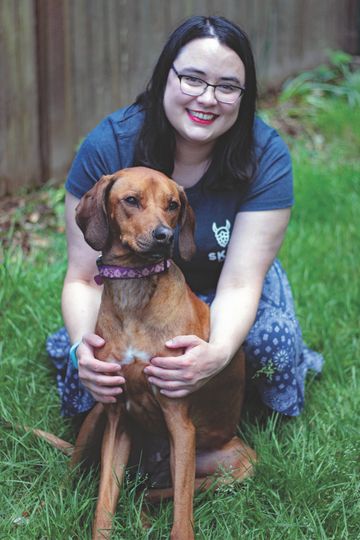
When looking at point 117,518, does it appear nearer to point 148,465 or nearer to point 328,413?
point 148,465

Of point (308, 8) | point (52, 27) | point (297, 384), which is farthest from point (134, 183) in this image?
point (308, 8)

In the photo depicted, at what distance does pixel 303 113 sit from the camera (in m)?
7.06

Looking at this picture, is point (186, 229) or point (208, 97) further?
point (208, 97)

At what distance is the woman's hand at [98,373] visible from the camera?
2535 mm

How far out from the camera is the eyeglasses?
2.78 metres

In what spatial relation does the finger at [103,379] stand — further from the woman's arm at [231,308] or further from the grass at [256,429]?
the grass at [256,429]

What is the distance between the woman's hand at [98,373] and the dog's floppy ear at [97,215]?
313mm

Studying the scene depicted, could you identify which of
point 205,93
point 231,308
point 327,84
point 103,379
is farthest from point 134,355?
point 327,84

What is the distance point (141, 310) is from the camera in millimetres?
2525

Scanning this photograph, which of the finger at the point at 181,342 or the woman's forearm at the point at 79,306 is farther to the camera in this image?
the woman's forearm at the point at 79,306

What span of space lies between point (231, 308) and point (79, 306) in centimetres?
53

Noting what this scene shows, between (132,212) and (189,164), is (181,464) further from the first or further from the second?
(189,164)

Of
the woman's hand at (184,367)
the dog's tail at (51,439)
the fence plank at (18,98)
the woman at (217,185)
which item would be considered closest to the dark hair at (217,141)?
the woman at (217,185)

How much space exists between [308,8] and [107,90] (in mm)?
3160
